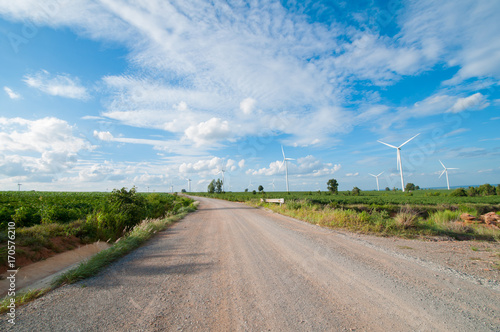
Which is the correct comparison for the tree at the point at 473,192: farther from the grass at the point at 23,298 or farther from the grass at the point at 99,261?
the grass at the point at 23,298

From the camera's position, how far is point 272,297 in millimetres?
3596

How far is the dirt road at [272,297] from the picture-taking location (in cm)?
290

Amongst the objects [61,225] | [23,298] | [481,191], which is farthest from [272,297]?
[481,191]

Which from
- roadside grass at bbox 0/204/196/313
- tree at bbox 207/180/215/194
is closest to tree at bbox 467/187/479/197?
roadside grass at bbox 0/204/196/313

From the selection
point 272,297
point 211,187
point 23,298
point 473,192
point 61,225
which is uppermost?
point 211,187

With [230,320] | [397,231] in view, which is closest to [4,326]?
[230,320]

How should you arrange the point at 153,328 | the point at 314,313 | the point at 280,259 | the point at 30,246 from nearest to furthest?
the point at 153,328 → the point at 314,313 → the point at 280,259 → the point at 30,246

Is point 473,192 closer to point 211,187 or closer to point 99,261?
point 99,261

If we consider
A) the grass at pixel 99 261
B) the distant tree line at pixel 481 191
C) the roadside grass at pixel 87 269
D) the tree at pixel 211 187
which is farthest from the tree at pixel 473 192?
the tree at pixel 211 187

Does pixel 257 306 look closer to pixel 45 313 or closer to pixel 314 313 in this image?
pixel 314 313

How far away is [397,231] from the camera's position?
901 cm

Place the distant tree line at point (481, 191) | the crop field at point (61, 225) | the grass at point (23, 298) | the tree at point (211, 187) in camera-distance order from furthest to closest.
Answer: the tree at point (211, 187) → the distant tree line at point (481, 191) → the crop field at point (61, 225) → the grass at point (23, 298)

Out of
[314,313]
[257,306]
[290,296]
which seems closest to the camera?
[314,313]

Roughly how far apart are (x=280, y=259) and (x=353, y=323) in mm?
2855
